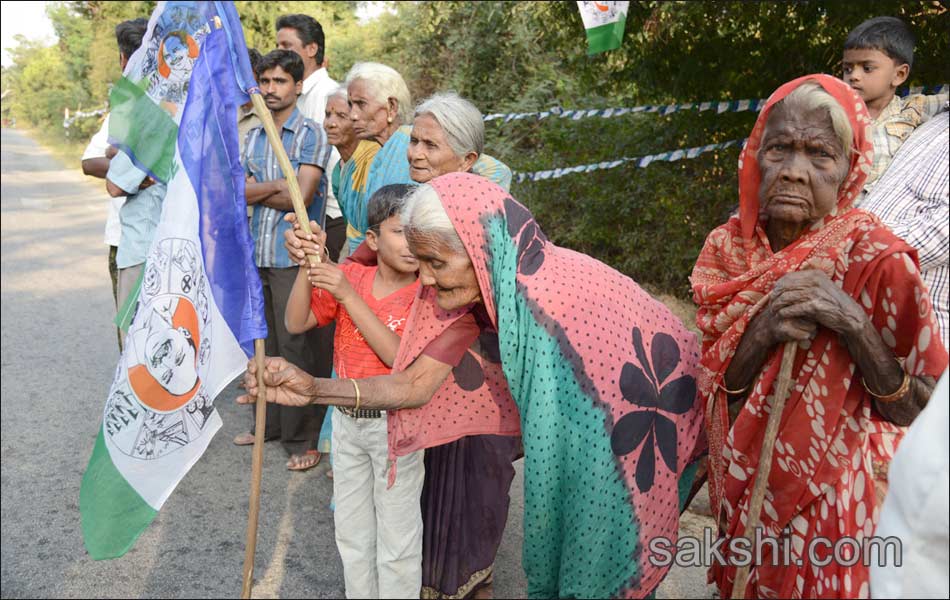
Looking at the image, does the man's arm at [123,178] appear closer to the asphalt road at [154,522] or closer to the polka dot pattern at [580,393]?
the asphalt road at [154,522]

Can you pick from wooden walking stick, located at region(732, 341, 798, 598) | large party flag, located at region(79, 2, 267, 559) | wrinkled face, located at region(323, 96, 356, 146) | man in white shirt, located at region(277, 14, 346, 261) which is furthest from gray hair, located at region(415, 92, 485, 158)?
man in white shirt, located at region(277, 14, 346, 261)

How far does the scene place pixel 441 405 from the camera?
247cm

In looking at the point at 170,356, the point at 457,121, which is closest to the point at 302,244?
the point at 170,356

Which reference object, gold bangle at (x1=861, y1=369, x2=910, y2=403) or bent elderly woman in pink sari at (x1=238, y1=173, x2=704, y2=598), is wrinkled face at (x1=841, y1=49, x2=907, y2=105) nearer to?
bent elderly woman in pink sari at (x1=238, y1=173, x2=704, y2=598)

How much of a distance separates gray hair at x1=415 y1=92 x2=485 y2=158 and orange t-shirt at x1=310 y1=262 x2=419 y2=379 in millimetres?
602

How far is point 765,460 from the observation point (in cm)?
173

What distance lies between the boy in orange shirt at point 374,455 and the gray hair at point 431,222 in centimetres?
68

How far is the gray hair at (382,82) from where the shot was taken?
3639 mm

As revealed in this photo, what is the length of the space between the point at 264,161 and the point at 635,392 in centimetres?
288

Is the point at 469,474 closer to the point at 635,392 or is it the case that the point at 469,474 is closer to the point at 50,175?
the point at 635,392

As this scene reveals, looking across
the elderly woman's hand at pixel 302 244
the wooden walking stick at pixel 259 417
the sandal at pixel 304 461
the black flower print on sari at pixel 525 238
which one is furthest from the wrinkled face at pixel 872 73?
the sandal at pixel 304 461

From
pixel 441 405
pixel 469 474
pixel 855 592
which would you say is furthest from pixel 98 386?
pixel 855 592

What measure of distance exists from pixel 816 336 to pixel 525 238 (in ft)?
2.40

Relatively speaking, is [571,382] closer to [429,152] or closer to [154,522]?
[429,152]
